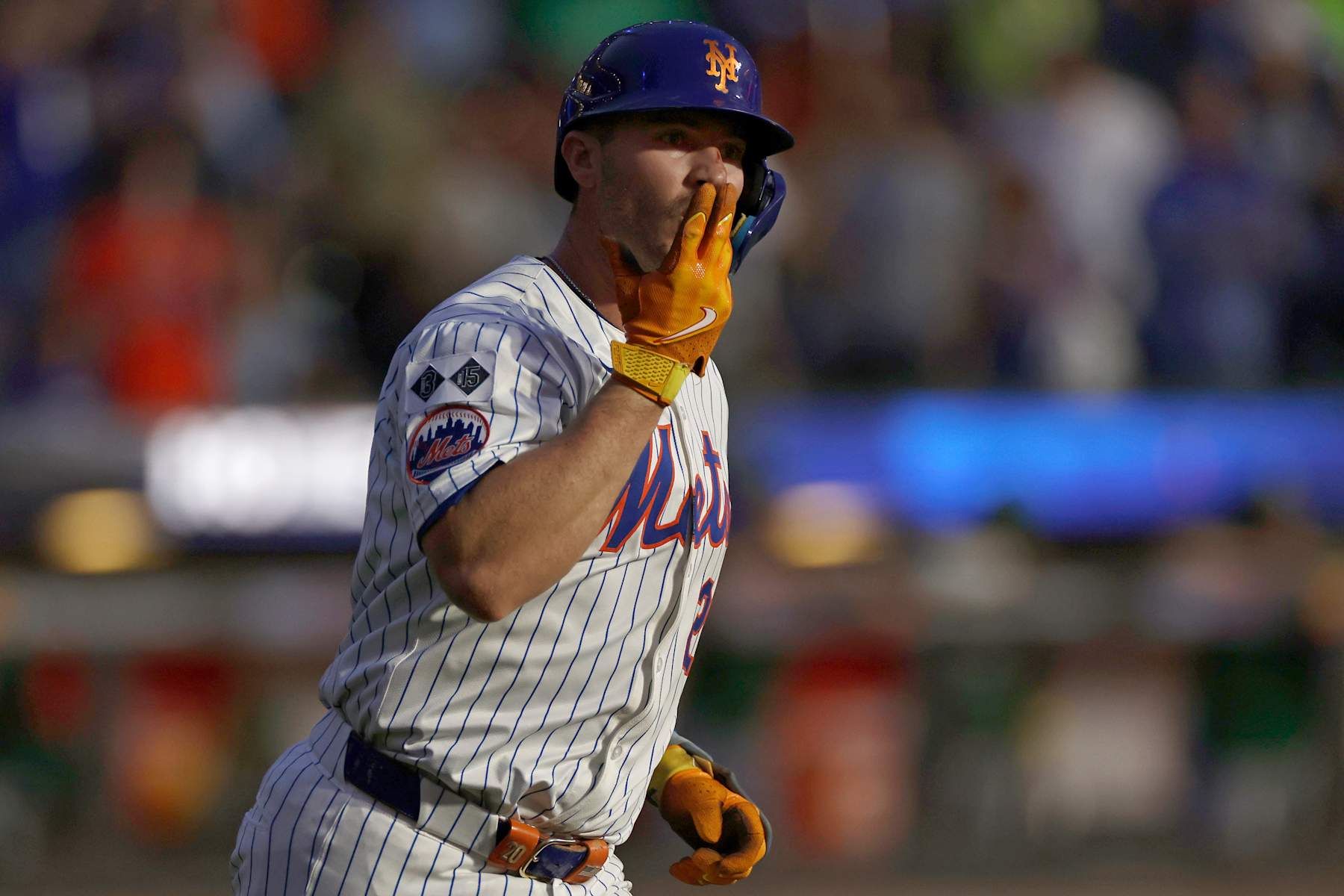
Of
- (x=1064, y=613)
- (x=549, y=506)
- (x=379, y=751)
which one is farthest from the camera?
(x=1064, y=613)

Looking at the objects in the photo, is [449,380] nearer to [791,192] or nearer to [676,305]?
[676,305]

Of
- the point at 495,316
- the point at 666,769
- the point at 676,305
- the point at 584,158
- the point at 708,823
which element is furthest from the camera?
the point at 666,769

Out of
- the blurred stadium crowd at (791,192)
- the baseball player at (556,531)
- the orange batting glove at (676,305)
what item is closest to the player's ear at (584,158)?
the baseball player at (556,531)

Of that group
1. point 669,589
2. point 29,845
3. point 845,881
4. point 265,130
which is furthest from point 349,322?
point 669,589

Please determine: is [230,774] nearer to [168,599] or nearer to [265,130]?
[168,599]

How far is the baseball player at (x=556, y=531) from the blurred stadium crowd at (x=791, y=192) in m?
4.65

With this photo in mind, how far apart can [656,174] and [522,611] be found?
0.66m

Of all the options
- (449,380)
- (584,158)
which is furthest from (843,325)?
(449,380)

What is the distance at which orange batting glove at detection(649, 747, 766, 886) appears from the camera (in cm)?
282

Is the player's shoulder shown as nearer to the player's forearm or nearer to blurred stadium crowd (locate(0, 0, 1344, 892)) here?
the player's forearm

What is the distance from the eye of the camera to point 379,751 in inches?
96.5

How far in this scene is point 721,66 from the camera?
2.54 metres

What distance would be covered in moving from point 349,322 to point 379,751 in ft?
17.2

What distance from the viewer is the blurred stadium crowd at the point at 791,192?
739 cm
